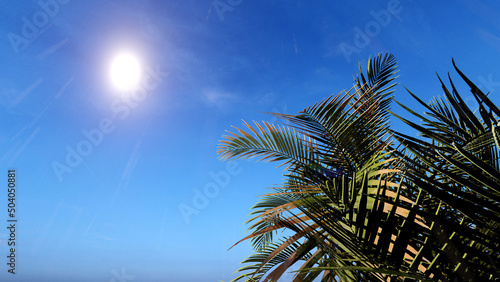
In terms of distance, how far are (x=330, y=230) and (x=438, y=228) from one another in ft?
1.17

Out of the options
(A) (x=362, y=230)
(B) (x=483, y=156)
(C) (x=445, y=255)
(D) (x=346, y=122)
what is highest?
(D) (x=346, y=122)

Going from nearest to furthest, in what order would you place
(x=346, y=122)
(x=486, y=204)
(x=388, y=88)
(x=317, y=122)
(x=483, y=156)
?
(x=486, y=204) → (x=483, y=156) → (x=346, y=122) → (x=317, y=122) → (x=388, y=88)

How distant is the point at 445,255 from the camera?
1.03 m

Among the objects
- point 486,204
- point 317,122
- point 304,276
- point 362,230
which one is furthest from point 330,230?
point 317,122

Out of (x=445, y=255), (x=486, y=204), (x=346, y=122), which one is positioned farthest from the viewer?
(x=346, y=122)

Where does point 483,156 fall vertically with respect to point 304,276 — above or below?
above

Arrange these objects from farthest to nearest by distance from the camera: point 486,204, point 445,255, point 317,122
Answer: point 317,122 → point 445,255 → point 486,204

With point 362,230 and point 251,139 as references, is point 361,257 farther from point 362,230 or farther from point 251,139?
point 251,139

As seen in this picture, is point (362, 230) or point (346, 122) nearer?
point (362, 230)

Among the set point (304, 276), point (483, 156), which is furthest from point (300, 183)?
point (483, 156)

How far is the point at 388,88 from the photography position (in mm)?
4004

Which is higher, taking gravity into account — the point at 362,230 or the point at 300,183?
the point at 300,183

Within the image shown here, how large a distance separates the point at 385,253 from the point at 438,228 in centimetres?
20

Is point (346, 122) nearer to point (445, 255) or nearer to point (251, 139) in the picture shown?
point (251, 139)
